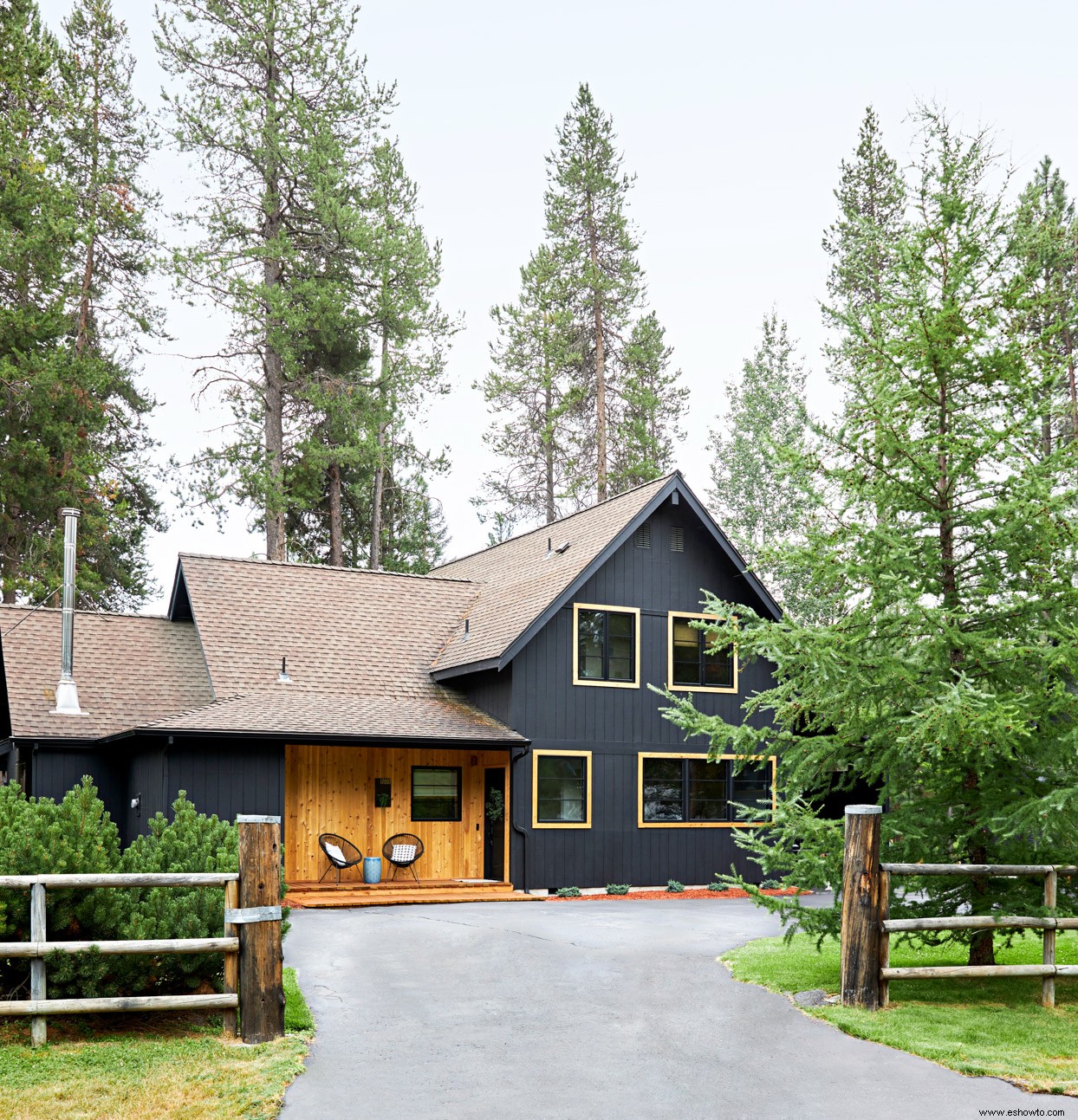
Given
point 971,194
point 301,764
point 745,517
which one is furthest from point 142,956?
point 745,517

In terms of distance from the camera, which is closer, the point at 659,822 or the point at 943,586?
the point at 943,586

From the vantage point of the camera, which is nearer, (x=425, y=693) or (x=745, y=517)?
(x=425, y=693)

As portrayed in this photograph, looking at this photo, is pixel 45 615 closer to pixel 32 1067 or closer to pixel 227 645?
pixel 227 645

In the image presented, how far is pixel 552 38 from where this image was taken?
55.2 metres

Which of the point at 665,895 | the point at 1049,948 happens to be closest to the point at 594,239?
the point at 665,895

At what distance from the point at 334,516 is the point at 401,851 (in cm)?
1530

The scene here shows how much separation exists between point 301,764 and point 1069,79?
24.3 m

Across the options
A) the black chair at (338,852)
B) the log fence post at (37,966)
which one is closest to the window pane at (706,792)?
the black chair at (338,852)

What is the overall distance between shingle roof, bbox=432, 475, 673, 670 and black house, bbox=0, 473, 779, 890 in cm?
7

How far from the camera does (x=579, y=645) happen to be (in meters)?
19.8

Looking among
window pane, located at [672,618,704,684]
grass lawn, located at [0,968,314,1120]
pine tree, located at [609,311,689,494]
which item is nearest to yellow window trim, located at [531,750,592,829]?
window pane, located at [672,618,704,684]

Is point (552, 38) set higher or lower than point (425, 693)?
higher

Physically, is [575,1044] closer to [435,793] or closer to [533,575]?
[435,793]

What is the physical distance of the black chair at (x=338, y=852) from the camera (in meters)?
17.6
